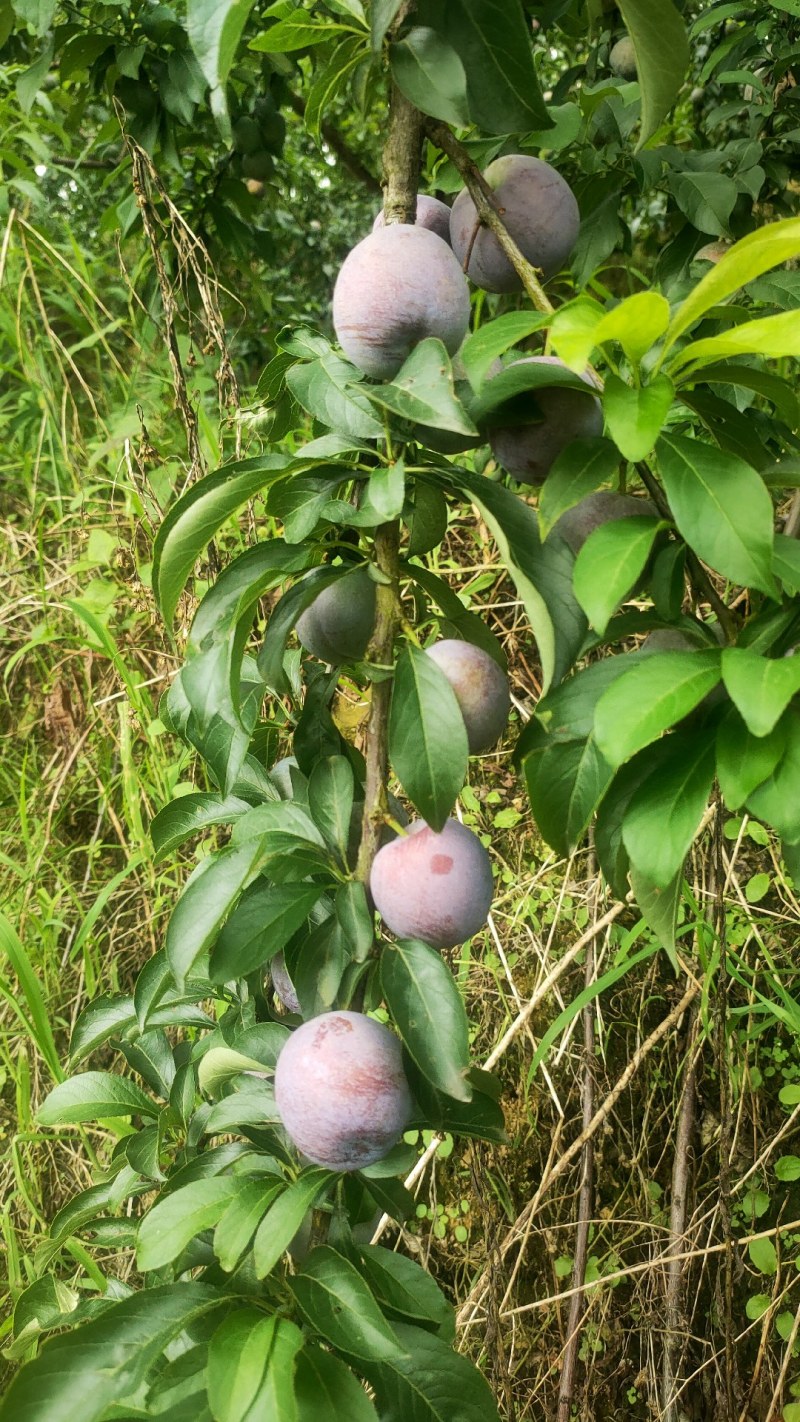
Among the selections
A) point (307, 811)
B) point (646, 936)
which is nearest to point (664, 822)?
Answer: point (307, 811)

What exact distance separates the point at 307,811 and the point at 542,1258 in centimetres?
108

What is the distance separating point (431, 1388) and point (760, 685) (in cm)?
48

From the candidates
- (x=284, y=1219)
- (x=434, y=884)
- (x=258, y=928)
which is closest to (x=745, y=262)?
(x=434, y=884)

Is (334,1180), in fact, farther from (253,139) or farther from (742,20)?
(253,139)

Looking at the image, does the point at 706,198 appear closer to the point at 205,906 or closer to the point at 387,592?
the point at 387,592

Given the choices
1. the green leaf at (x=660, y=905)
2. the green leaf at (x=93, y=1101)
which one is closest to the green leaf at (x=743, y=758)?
the green leaf at (x=660, y=905)

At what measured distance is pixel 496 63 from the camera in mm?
627

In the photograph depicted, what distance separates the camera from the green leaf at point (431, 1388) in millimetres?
649

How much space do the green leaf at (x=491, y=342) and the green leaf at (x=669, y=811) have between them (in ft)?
0.76

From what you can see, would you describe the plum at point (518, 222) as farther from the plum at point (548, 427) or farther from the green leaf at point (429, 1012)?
the green leaf at point (429, 1012)

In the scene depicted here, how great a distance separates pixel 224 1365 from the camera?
0.56 meters

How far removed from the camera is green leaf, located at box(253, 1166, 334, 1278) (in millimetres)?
584

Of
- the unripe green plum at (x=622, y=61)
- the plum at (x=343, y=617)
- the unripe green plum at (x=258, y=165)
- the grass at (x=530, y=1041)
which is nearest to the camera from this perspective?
the plum at (x=343, y=617)

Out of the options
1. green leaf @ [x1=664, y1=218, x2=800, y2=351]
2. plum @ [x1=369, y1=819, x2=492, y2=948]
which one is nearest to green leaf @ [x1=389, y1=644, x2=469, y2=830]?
plum @ [x1=369, y1=819, x2=492, y2=948]
